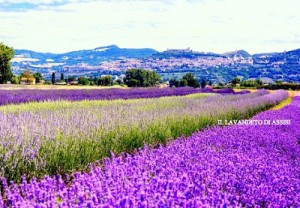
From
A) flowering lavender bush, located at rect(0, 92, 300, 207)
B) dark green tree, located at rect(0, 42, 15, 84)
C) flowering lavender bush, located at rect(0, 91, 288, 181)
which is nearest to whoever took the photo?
flowering lavender bush, located at rect(0, 92, 300, 207)

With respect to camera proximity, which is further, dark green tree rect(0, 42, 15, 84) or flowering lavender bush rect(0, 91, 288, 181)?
dark green tree rect(0, 42, 15, 84)

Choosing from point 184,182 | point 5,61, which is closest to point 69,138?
point 184,182

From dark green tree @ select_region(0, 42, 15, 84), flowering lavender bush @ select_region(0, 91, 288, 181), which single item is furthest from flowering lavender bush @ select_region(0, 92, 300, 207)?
dark green tree @ select_region(0, 42, 15, 84)

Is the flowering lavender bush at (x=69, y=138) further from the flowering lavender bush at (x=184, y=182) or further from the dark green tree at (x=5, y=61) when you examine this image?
the dark green tree at (x=5, y=61)

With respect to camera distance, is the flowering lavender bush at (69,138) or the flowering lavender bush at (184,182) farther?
the flowering lavender bush at (69,138)

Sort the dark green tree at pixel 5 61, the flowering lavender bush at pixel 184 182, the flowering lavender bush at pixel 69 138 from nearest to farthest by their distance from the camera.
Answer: the flowering lavender bush at pixel 184 182, the flowering lavender bush at pixel 69 138, the dark green tree at pixel 5 61

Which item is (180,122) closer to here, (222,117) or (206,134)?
(206,134)

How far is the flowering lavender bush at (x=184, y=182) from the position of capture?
107 inches

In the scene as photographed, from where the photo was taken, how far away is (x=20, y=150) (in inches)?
196

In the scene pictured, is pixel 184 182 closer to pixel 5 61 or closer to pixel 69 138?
pixel 69 138

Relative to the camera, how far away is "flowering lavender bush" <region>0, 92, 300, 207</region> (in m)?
2.72

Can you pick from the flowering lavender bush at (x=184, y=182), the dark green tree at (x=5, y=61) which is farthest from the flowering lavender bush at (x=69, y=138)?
the dark green tree at (x=5, y=61)

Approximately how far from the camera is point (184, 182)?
334 cm

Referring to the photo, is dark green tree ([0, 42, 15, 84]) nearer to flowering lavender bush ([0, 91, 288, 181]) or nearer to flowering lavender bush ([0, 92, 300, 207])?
flowering lavender bush ([0, 91, 288, 181])
